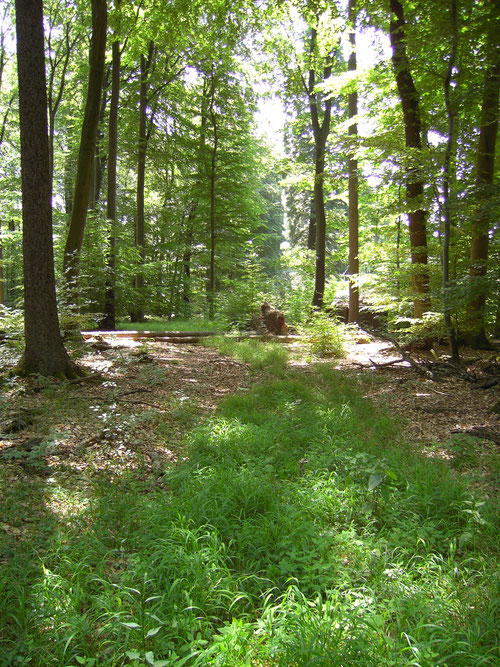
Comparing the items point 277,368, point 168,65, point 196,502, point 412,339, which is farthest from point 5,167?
point 196,502

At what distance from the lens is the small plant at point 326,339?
9.22m

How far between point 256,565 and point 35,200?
538 centimetres

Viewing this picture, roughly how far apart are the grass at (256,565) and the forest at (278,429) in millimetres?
16

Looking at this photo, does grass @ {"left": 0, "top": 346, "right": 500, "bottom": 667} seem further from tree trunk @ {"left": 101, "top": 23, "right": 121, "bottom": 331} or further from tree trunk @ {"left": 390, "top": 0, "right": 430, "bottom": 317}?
tree trunk @ {"left": 101, "top": 23, "right": 121, "bottom": 331}

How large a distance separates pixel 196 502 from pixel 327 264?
17180 millimetres

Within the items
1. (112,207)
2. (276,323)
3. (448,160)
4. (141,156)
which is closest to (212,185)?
(141,156)

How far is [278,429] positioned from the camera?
14.1ft

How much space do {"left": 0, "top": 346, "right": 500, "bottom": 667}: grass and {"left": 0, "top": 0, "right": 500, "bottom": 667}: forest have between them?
0.6 inches

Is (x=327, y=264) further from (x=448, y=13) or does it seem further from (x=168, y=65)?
(x=448, y=13)

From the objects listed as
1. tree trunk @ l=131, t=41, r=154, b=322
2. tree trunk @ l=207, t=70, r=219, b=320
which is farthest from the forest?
tree trunk @ l=207, t=70, r=219, b=320

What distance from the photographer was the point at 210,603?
197 cm

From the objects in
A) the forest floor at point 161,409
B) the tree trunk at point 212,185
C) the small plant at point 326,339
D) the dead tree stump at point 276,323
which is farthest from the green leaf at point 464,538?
the tree trunk at point 212,185

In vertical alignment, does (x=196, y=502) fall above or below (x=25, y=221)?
below

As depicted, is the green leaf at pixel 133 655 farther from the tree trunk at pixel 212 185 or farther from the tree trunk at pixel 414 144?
the tree trunk at pixel 212 185
